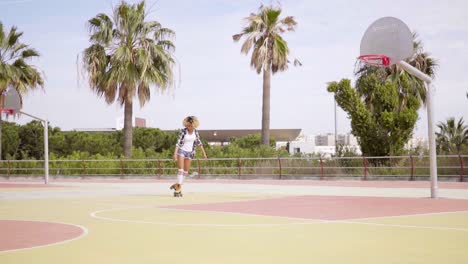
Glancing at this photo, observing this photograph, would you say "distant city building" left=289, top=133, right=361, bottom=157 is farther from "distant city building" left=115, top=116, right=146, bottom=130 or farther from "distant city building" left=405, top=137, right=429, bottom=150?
"distant city building" left=115, top=116, right=146, bottom=130

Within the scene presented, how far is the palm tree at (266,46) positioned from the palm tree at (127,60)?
15.5 ft

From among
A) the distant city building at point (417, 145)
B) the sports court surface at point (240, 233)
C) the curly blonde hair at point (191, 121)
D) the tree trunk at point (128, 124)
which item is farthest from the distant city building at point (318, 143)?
the sports court surface at point (240, 233)

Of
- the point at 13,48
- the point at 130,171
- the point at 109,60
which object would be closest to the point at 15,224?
the point at 130,171

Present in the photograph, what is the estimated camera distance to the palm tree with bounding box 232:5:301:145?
38.6m

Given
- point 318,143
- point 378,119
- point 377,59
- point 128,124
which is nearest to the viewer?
point 377,59

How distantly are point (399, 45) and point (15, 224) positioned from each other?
9390 millimetres

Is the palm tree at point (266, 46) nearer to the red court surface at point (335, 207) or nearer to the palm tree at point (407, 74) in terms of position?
the palm tree at point (407, 74)

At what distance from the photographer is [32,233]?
32.0 ft

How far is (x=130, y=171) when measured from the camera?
119ft

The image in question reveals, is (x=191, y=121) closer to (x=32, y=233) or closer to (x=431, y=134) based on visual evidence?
(x=431, y=134)

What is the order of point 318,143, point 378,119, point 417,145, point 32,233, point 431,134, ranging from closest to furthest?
point 32,233 → point 431,134 → point 378,119 → point 417,145 → point 318,143

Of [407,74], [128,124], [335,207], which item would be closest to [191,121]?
[335,207]

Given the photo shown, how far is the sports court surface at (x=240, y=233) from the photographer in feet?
23.8

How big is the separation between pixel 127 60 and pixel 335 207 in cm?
2455
